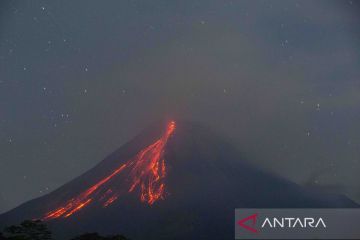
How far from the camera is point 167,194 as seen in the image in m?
132

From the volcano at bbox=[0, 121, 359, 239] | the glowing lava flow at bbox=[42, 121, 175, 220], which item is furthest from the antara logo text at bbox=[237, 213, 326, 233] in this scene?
the glowing lava flow at bbox=[42, 121, 175, 220]

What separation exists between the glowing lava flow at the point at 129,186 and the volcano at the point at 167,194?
20 centimetres

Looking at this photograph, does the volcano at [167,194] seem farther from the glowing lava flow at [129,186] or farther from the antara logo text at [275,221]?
the antara logo text at [275,221]

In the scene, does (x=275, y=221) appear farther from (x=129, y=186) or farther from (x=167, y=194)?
(x=167, y=194)

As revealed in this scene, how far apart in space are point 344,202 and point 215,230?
2542 inches

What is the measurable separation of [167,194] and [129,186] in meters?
16.9

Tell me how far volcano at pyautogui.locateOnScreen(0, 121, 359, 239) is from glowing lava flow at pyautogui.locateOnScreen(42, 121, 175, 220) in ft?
0.64

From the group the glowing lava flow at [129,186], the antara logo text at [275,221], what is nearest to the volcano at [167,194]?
the glowing lava flow at [129,186]

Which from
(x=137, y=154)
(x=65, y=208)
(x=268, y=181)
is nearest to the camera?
(x=65, y=208)

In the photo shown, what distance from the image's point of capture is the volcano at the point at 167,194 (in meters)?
111

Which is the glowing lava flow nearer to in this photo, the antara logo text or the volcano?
the volcano

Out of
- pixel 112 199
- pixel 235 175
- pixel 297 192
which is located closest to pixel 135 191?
pixel 112 199

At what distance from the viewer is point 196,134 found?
511ft

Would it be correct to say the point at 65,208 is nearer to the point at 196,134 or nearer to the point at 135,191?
the point at 135,191
